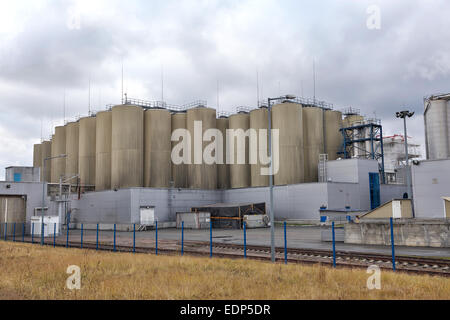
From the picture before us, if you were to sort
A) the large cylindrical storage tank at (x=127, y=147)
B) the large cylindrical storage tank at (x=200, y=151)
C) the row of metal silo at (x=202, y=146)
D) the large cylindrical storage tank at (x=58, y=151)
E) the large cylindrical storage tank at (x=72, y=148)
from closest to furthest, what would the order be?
1. the row of metal silo at (x=202, y=146)
2. the large cylindrical storage tank at (x=127, y=147)
3. the large cylindrical storage tank at (x=200, y=151)
4. the large cylindrical storage tank at (x=72, y=148)
5. the large cylindrical storage tank at (x=58, y=151)

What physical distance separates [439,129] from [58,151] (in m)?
73.9

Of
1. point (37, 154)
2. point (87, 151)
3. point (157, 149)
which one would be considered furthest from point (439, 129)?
point (37, 154)

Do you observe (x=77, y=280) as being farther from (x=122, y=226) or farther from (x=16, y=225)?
(x=122, y=226)

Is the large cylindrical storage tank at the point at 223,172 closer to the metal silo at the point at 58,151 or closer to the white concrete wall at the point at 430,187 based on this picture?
the metal silo at the point at 58,151

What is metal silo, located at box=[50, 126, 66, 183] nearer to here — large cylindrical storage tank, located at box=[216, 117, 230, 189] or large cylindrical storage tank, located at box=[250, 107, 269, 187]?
large cylindrical storage tank, located at box=[216, 117, 230, 189]

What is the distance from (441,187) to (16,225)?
45.3m

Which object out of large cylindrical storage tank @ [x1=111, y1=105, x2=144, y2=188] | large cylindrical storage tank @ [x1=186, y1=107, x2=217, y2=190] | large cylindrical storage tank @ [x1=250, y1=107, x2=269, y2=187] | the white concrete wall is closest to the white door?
large cylindrical storage tank @ [x1=111, y1=105, x2=144, y2=188]

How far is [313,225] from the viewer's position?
182ft

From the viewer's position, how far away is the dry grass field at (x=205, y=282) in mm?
12078

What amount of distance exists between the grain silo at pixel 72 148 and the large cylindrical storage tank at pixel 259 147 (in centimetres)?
3572

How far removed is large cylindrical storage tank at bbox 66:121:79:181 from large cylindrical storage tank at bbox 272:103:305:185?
40673mm

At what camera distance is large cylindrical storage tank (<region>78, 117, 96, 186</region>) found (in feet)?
261

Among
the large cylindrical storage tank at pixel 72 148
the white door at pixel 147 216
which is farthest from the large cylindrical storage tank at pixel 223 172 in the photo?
the large cylindrical storage tank at pixel 72 148

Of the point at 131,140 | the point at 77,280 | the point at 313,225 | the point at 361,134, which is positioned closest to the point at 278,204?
the point at 313,225
